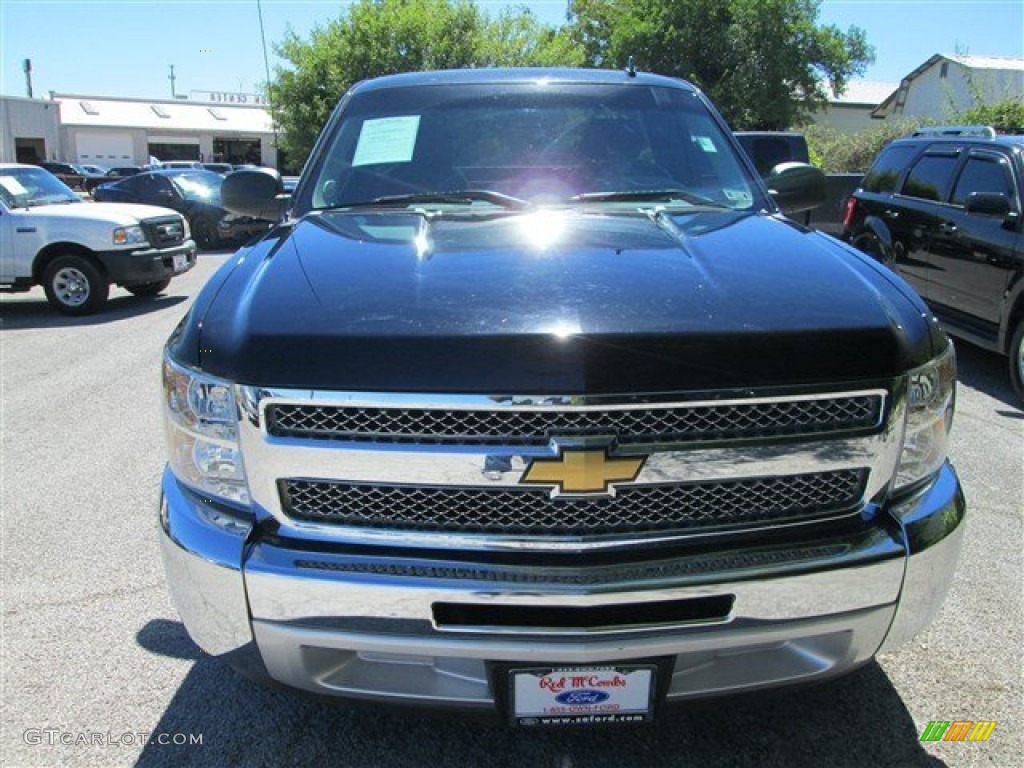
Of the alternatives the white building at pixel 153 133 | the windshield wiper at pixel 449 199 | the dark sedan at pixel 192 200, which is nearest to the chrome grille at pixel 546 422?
the windshield wiper at pixel 449 199

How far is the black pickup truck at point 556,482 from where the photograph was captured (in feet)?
6.06

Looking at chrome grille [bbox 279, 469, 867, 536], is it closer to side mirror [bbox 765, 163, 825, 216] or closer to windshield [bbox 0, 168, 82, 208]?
side mirror [bbox 765, 163, 825, 216]

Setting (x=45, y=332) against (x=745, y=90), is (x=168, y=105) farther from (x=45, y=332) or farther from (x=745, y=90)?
(x=45, y=332)

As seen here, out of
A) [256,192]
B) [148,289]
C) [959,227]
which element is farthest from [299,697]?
[148,289]

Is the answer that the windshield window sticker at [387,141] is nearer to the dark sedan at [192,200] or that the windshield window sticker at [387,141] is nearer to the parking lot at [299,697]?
the parking lot at [299,697]

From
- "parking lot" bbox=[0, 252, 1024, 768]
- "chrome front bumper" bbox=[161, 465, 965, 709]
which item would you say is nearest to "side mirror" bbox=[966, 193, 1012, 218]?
"parking lot" bbox=[0, 252, 1024, 768]

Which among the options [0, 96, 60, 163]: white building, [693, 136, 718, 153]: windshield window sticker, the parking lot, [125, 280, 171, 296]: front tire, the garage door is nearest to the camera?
the parking lot

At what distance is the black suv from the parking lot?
2.40 metres

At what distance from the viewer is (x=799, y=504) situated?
79.3 inches

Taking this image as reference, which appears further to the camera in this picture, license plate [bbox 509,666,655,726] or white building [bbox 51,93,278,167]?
white building [bbox 51,93,278,167]

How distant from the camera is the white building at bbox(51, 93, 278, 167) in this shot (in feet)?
176

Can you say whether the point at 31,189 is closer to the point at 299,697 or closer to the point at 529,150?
the point at 529,150

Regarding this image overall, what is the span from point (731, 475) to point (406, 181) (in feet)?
6.08

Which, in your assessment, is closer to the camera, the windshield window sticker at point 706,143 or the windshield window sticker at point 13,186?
the windshield window sticker at point 706,143
